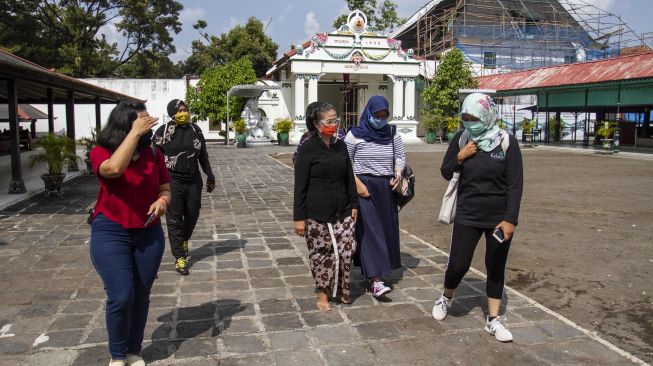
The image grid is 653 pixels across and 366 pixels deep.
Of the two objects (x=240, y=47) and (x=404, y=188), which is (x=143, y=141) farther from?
(x=240, y=47)

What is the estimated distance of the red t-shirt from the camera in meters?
2.85

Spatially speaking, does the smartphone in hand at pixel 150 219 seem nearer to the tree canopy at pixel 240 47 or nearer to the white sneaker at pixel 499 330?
the white sneaker at pixel 499 330

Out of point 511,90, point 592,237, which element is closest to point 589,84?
point 511,90

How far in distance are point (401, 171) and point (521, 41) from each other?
34.1 m

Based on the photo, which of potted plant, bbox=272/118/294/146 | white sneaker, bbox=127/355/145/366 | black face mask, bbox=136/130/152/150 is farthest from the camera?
potted plant, bbox=272/118/294/146

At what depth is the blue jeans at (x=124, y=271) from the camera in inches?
110

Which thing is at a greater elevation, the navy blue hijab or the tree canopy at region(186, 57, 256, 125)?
the tree canopy at region(186, 57, 256, 125)

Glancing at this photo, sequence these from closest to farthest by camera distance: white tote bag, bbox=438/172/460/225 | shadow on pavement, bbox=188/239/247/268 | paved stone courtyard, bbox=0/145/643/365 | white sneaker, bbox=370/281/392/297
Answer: paved stone courtyard, bbox=0/145/643/365, white tote bag, bbox=438/172/460/225, white sneaker, bbox=370/281/392/297, shadow on pavement, bbox=188/239/247/268

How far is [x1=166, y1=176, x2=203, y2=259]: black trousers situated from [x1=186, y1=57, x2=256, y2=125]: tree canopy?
915 inches

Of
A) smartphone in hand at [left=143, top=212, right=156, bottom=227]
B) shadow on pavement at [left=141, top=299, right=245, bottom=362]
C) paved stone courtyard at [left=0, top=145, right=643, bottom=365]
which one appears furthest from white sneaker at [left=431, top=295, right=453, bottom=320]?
smartphone in hand at [left=143, top=212, right=156, bottom=227]

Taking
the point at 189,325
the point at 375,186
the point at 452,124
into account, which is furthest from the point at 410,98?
the point at 189,325

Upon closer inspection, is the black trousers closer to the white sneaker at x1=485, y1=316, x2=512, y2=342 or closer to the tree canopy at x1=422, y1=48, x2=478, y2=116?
the white sneaker at x1=485, y1=316, x2=512, y2=342

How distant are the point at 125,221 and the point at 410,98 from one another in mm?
28693

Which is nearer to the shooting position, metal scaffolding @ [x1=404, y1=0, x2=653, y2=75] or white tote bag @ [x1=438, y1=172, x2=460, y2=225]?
white tote bag @ [x1=438, y1=172, x2=460, y2=225]
